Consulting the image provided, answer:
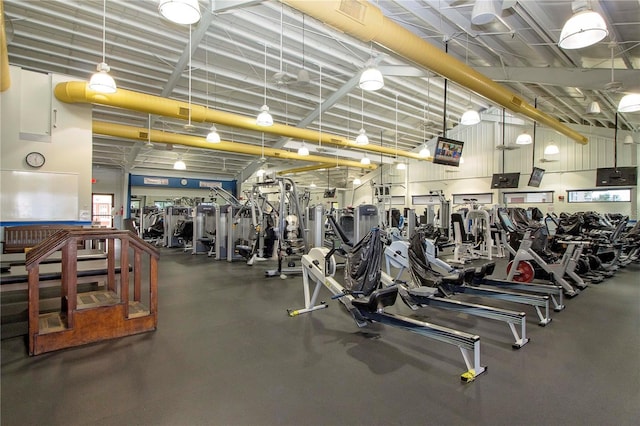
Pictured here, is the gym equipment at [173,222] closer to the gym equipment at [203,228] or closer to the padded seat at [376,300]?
the gym equipment at [203,228]

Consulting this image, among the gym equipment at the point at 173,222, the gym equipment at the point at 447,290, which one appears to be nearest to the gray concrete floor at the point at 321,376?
the gym equipment at the point at 447,290

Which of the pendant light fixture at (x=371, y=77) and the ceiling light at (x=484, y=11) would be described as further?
the pendant light fixture at (x=371, y=77)

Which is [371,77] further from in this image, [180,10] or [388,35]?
[180,10]

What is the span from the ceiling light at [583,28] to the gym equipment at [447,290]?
277 cm

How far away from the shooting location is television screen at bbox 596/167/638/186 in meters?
10.9

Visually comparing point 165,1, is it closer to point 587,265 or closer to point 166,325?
point 166,325

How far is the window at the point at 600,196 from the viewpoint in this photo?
11664 mm

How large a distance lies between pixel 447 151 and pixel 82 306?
7.84m

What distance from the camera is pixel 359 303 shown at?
3293 millimetres

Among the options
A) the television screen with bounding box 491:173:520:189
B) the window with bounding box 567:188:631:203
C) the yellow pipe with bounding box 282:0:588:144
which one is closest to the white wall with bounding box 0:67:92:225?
the yellow pipe with bounding box 282:0:588:144

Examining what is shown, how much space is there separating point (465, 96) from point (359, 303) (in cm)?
1152

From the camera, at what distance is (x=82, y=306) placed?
10.5ft

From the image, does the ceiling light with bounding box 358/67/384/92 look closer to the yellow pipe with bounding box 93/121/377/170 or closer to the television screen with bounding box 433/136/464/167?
the television screen with bounding box 433/136/464/167

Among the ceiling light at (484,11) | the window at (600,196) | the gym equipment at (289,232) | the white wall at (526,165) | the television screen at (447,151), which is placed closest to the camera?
the ceiling light at (484,11)
